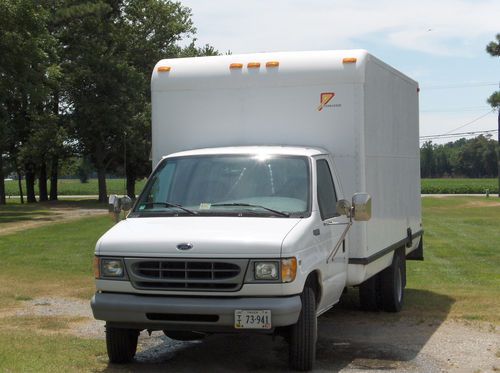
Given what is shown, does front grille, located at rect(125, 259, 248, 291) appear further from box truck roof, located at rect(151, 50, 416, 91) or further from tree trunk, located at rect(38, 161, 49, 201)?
tree trunk, located at rect(38, 161, 49, 201)

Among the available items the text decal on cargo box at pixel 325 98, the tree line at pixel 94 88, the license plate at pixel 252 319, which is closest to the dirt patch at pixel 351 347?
the license plate at pixel 252 319

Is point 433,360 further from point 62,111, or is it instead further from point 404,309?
point 62,111

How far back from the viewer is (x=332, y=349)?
834 cm

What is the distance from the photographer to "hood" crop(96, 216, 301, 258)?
21.9ft

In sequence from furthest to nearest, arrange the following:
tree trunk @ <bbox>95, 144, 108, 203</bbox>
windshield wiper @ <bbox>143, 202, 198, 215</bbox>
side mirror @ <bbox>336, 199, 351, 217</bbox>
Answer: tree trunk @ <bbox>95, 144, 108, 203</bbox>
side mirror @ <bbox>336, 199, 351, 217</bbox>
windshield wiper @ <bbox>143, 202, 198, 215</bbox>

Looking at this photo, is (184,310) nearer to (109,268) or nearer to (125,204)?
(109,268)

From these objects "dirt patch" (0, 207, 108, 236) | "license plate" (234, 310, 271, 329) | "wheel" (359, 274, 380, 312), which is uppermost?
"license plate" (234, 310, 271, 329)

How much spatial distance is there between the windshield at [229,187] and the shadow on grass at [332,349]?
51.8 inches

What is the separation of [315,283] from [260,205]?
2.91ft

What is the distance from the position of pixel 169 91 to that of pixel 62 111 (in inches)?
1680

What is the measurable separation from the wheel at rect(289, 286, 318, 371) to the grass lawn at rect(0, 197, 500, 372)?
183 centimetres

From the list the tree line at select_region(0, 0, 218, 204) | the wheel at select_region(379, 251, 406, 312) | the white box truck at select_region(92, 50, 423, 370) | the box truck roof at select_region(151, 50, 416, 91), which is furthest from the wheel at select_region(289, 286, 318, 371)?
the tree line at select_region(0, 0, 218, 204)

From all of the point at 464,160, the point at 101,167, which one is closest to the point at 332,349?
the point at 101,167

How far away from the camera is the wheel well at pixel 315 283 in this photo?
731 centimetres
